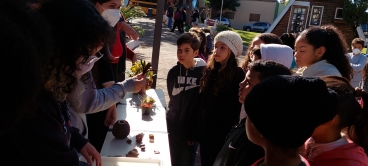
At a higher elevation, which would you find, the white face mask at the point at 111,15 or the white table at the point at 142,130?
the white face mask at the point at 111,15

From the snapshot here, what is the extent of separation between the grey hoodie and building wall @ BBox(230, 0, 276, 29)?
4418 centimetres

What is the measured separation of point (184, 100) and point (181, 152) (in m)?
0.52

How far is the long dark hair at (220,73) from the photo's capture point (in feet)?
9.62

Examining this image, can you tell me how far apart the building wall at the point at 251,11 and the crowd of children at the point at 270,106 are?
4252 centimetres

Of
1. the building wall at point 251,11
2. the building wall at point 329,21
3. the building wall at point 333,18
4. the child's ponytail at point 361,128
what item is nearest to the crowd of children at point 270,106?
the child's ponytail at point 361,128

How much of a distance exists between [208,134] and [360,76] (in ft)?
12.7

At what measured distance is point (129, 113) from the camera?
298cm

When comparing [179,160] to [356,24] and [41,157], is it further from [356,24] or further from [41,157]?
[356,24]

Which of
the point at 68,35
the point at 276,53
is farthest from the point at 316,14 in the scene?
the point at 68,35

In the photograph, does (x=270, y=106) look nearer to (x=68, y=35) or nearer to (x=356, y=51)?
(x=68, y=35)

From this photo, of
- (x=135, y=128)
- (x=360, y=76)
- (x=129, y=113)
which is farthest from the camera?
(x=360, y=76)

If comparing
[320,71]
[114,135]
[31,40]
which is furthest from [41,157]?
[320,71]

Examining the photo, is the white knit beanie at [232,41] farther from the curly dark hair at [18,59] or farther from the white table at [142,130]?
the curly dark hair at [18,59]

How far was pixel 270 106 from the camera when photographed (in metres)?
1.24
